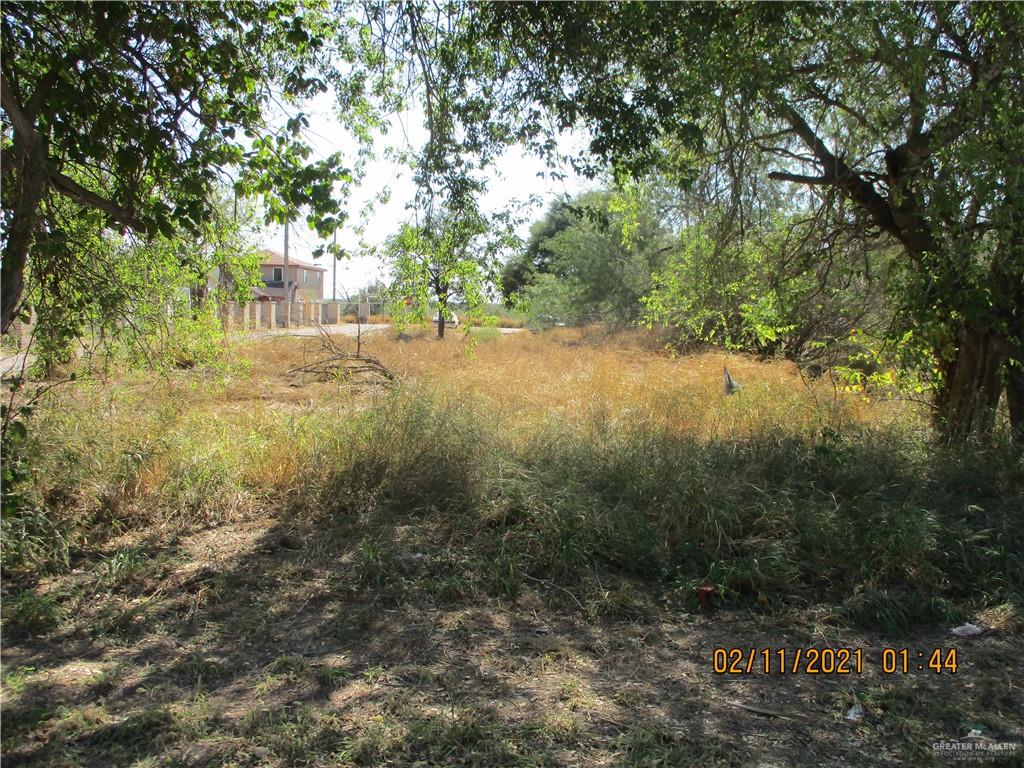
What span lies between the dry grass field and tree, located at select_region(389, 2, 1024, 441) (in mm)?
1286

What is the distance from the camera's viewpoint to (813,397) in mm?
8133

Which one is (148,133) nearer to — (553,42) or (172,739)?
(553,42)

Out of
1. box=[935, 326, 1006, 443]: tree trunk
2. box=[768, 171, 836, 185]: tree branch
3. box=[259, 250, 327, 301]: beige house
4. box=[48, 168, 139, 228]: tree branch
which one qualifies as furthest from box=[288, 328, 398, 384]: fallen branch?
box=[259, 250, 327, 301]: beige house

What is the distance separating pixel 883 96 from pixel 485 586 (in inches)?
201

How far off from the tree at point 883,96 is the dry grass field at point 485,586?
1286 millimetres

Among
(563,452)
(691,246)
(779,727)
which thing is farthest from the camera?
(691,246)

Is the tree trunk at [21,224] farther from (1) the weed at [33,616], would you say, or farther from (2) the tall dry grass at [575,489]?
(1) the weed at [33,616]

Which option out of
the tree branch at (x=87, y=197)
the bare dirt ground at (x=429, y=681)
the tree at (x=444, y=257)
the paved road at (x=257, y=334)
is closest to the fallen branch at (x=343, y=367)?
the paved road at (x=257, y=334)

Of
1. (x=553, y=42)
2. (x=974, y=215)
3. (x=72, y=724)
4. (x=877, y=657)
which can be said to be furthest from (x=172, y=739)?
(x=974, y=215)

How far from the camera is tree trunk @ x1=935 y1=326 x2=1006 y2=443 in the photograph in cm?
671

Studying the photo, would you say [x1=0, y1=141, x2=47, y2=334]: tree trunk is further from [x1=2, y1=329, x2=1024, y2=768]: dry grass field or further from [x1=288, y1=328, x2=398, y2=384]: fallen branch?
[x1=288, y1=328, x2=398, y2=384]: fallen branch

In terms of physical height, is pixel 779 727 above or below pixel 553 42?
below

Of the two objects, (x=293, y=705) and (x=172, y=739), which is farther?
(x=293, y=705)

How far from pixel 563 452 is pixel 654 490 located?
3.30 ft
